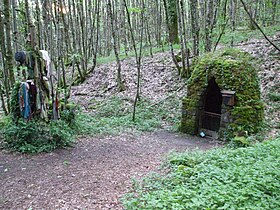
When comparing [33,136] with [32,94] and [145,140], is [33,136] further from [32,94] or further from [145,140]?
[145,140]

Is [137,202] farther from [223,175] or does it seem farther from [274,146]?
[274,146]

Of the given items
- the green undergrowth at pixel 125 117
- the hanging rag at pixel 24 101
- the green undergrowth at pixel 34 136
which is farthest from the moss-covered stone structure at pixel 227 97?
the hanging rag at pixel 24 101

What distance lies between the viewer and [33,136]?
642 cm

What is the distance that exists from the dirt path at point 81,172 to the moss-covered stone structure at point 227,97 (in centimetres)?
99

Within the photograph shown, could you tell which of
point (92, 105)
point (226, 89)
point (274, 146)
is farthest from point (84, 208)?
point (92, 105)

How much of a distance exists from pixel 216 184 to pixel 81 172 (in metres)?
2.70

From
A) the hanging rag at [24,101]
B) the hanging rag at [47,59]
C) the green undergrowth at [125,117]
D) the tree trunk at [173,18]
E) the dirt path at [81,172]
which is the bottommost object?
the dirt path at [81,172]

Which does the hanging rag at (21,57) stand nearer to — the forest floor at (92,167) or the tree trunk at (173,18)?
the forest floor at (92,167)

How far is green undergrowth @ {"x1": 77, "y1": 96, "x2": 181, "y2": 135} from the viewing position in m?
8.69

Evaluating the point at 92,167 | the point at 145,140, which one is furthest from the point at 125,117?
the point at 92,167

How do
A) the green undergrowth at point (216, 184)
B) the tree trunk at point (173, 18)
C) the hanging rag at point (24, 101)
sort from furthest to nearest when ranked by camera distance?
the tree trunk at point (173, 18)
the hanging rag at point (24, 101)
the green undergrowth at point (216, 184)

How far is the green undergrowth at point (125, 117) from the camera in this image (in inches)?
342

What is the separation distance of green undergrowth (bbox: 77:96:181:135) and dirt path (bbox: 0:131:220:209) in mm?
1101

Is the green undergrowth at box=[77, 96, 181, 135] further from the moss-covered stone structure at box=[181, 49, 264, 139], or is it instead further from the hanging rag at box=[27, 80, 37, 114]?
the hanging rag at box=[27, 80, 37, 114]
